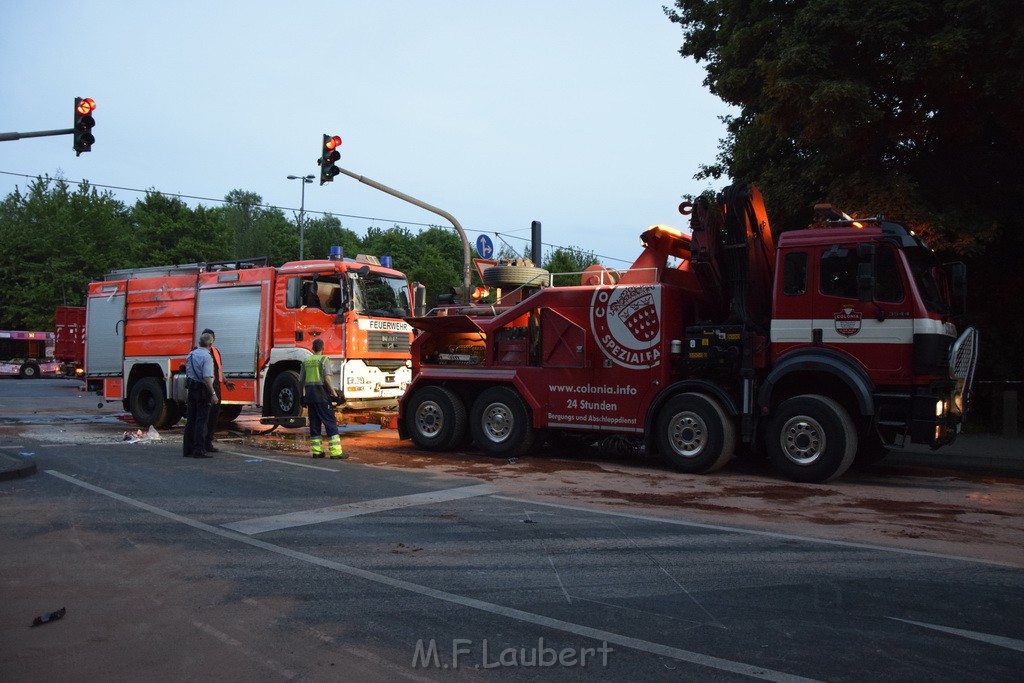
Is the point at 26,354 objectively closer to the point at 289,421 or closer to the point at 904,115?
the point at 289,421

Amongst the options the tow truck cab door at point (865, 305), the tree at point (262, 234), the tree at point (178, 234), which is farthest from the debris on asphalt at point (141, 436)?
the tree at point (262, 234)

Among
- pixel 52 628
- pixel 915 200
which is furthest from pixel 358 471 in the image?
pixel 915 200

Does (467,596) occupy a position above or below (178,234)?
below

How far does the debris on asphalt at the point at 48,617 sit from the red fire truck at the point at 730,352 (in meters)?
7.59

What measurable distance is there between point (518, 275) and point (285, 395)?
5123mm

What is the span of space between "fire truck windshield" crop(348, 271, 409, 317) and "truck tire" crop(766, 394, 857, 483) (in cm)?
770

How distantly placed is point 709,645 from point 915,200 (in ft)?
38.0

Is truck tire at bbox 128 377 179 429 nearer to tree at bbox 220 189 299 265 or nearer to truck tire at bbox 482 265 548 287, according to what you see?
truck tire at bbox 482 265 548 287

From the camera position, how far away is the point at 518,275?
12836mm

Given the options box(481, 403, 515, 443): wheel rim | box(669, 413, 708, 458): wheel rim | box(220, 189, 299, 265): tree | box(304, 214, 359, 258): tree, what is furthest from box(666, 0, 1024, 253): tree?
box(304, 214, 359, 258): tree

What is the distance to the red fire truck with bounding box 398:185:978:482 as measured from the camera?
966cm

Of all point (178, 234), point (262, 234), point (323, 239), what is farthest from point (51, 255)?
point (323, 239)

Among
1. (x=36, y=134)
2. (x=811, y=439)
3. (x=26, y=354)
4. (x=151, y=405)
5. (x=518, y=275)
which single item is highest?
(x=36, y=134)

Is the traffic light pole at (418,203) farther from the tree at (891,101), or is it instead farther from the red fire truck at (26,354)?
the red fire truck at (26,354)
